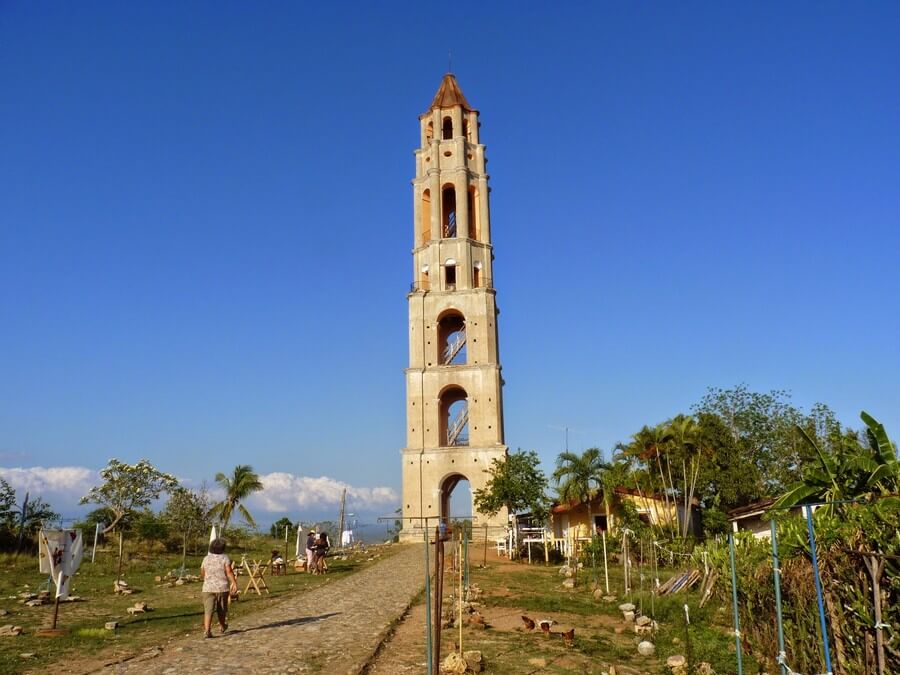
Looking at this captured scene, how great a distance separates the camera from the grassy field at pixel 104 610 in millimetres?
11734

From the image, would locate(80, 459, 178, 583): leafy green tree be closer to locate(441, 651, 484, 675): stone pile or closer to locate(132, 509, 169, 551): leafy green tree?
locate(132, 509, 169, 551): leafy green tree

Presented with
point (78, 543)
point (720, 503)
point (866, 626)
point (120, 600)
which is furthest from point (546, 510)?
point (866, 626)

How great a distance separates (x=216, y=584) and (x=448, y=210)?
40364 mm

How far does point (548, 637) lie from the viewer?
13234mm

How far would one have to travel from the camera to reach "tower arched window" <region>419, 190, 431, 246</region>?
160ft

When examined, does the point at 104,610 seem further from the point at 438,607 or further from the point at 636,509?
the point at 636,509

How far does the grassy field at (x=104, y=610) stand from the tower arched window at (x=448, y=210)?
25.0 m

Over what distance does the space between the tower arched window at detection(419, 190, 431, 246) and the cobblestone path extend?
32.0 meters

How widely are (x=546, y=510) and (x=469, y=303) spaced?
1565 centimetres

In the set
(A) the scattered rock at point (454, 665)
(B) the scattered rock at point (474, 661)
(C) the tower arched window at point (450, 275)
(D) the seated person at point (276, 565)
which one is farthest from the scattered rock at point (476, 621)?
(C) the tower arched window at point (450, 275)

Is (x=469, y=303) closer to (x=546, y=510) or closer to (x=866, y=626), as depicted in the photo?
(x=546, y=510)

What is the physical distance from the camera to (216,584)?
12773mm

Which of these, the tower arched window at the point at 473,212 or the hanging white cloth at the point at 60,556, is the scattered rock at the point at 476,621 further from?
the tower arched window at the point at 473,212

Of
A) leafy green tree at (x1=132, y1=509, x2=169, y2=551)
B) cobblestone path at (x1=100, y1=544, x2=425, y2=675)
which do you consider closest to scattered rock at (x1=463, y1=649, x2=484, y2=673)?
cobblestone path at (x1=100, y1=544, x2=425, y2=675)
